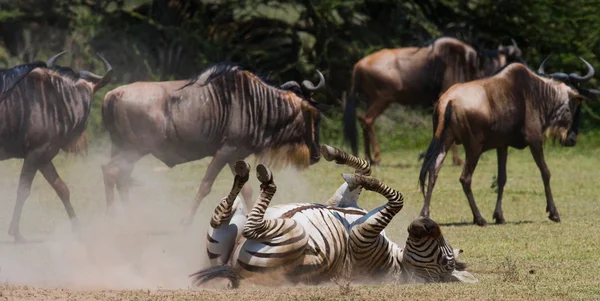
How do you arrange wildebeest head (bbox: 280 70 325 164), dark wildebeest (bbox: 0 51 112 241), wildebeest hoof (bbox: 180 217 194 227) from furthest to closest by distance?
1. wildebeest head (bbox: 280 70 325 164)
2. wildebeest hoof (bbox: 180 217 194 227)
3. dark wildebeest (bbox: 0 51 112 241)

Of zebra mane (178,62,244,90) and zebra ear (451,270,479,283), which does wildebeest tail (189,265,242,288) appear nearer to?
zebra ear (451,270,479,283)

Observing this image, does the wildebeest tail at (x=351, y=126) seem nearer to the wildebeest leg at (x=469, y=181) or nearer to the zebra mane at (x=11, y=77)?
the wildebeest leg at (x=469, y=181)

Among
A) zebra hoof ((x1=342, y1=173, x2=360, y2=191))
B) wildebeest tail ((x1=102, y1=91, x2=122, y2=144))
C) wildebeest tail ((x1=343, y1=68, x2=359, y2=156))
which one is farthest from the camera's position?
wildebeest tail ((x1=343, y1=68, x2=359, y2=156))

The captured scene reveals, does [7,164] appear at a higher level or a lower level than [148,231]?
lower

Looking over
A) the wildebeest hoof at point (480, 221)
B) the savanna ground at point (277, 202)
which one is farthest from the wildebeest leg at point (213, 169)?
the wildebeest hoof at point (480, 221)

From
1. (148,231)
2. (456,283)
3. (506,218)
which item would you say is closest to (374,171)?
(506,218)

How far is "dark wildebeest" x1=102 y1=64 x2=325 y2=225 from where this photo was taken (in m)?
11.8

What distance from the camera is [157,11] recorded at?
22422 millimetres

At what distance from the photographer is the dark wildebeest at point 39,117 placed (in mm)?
11008

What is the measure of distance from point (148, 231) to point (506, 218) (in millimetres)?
3660

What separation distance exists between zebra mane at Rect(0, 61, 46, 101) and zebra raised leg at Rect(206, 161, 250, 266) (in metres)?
4.53

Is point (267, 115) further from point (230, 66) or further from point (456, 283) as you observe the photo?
point (456, 283)

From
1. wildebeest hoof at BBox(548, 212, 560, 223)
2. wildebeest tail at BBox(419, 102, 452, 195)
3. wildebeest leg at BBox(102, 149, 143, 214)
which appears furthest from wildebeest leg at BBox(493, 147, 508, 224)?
wildebeest leg at BBox(102, 149, 143, 214)

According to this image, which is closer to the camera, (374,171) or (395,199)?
(395,199)
